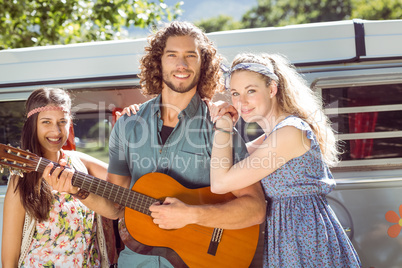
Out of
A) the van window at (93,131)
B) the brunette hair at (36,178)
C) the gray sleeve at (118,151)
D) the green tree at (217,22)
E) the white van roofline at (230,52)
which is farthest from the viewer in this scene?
the green tree at (217,22)

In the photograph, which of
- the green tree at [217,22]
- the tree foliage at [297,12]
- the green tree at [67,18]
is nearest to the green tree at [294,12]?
the tree foliage at [297,12]

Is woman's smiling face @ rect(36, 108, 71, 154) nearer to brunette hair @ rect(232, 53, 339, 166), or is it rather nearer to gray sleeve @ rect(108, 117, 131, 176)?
gray sleeve @ rect(108, 117, 131, 176)

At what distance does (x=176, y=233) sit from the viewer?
238 cm

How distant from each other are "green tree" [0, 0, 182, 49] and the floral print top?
5772 mm

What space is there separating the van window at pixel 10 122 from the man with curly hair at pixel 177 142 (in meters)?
1.44

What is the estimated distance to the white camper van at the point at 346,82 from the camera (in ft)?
9.45

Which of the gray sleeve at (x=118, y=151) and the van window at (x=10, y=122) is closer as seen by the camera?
the gray sleeve at (x=118, y=151)

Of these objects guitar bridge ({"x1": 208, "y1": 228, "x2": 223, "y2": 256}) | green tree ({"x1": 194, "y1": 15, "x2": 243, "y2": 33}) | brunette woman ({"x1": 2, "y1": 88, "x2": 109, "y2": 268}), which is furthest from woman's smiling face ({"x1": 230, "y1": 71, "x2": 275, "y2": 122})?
green tree ({"x1": 194, "y1": 15, "x2": 243, "y2": 33})

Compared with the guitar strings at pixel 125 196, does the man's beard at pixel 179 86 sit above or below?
above

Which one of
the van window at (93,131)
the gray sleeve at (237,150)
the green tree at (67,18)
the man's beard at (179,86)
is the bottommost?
the gray sleeve at (237,150)

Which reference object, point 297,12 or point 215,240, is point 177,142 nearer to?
point 215,240

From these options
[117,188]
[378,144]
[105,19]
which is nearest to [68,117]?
[117,188]

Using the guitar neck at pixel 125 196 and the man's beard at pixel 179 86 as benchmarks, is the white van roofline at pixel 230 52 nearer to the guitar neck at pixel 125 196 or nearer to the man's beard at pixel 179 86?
the man's beard at pixel 179 86

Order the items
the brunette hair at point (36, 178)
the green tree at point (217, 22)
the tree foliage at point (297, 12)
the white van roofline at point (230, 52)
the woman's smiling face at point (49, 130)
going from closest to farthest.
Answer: the brunette hair at point (36, 178), the woman's smiling face at point (49, 130), the white van roofline at point (230, 52), the tree foliage at point (297, 12), the green tree at point (217, 22)
